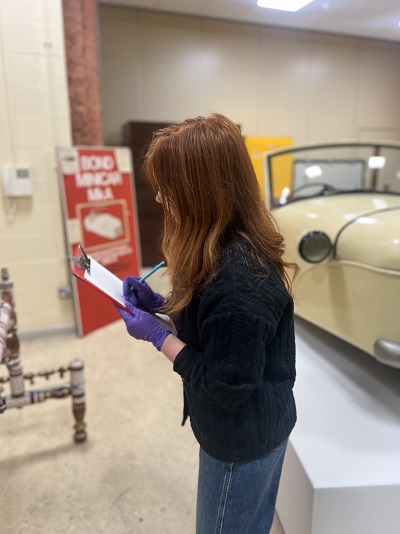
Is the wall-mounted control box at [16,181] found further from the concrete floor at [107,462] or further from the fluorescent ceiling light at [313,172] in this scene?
the fluorescent ceiling light at [313,172]

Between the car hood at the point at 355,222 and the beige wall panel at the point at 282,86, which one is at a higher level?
the beige wall panel at the point at 282,86

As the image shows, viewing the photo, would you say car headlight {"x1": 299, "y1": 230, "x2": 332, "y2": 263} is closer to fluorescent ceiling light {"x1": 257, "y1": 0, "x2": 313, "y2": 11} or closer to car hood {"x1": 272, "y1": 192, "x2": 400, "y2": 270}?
car hood {"x1": 272, "y1": 192, "x2": 400, "y2": 270}

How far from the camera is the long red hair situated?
872 mm

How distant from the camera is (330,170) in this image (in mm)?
2752

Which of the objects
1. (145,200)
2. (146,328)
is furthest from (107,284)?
(145,200)

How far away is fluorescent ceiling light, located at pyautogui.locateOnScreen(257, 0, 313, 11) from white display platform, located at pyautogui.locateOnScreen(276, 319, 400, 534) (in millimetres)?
1749

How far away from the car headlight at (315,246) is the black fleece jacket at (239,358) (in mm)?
1072

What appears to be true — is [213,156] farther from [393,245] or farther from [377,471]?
[377,471]

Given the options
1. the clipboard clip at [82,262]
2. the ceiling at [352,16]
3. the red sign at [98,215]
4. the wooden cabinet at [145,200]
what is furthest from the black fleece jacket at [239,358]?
the wooden cabinet at [145,200]

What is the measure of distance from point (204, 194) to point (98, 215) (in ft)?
9.20

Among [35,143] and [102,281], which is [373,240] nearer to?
[102,281]

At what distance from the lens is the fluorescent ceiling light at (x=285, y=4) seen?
171 cm

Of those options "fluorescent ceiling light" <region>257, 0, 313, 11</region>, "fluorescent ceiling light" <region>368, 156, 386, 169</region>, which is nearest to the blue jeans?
"fluorescent ceiling light" <region>257, 0, 313, 11</region>

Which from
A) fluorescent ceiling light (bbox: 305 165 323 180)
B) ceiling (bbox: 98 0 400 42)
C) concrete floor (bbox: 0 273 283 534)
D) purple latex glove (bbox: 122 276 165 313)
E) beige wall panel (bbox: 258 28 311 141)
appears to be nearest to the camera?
purple latex glove (bbox: 122 276 165 313)
